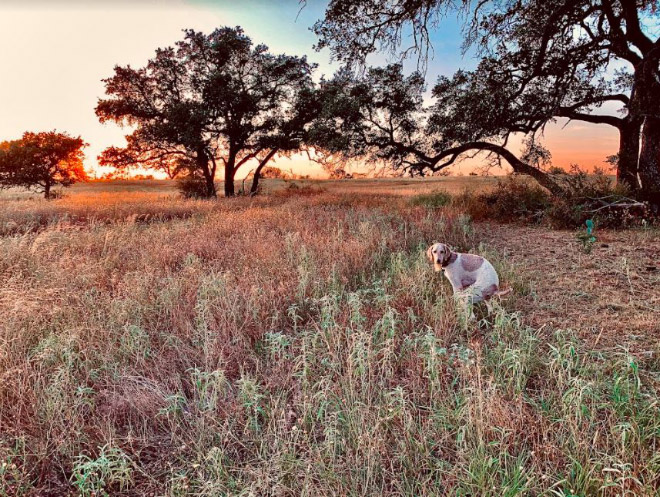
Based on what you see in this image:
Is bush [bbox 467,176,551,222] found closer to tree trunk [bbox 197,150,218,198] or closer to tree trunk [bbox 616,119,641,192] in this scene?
tree trunk [bbox 616,119,641,192]

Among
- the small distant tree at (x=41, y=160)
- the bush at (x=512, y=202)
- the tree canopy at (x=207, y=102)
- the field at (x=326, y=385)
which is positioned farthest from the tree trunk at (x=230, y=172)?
the field at (x=326, y=385)

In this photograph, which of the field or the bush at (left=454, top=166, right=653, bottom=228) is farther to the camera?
the bush at (left=454, top=166, right=653, bottom=228)

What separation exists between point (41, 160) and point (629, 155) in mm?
32590

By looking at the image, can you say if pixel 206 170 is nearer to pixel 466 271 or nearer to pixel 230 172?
pixel 230 172

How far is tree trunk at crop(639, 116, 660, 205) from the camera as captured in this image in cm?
925

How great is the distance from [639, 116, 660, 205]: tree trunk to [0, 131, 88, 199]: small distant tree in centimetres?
3208

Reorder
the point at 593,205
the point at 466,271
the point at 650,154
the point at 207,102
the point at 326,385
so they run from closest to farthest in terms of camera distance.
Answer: the point at 326,385
the point at 466,271
the point at 593,205
the point at 650,154
the point at 207,102

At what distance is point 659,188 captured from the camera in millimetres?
8906

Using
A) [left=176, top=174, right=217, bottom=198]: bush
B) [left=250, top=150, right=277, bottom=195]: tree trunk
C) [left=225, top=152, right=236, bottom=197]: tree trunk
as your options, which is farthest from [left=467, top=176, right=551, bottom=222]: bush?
[left=176, top=174, right=217, bottom=198]: bush

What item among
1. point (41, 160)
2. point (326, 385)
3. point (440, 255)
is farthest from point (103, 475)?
point (41, 160)

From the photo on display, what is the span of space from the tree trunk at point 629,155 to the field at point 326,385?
22.9 ft

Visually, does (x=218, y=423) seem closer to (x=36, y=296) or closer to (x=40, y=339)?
(x=40, y=339)

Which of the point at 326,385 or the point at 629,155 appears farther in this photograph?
the point at 629,155

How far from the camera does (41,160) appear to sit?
2444 centimetres
